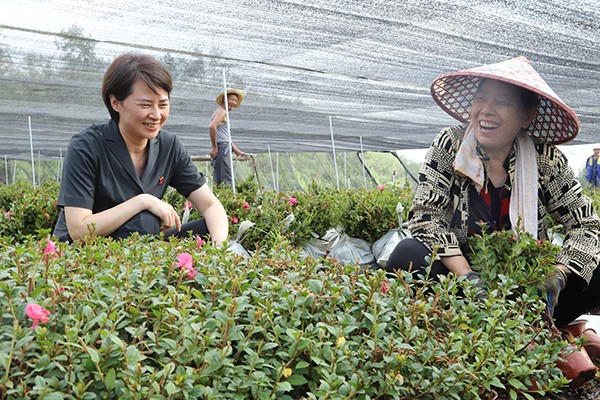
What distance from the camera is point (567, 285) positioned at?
2555 mm

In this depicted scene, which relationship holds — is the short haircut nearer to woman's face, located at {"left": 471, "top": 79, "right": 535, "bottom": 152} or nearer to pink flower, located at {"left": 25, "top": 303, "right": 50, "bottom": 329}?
woman's face, located at {"left": 471, "top": 79, "right": 535, "bottom": 152}

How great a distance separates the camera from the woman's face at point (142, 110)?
112 inches

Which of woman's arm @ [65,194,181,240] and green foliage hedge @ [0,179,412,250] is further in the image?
green foliage hedge @ [0,179,412,250]

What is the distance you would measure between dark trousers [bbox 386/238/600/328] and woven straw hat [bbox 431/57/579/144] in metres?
0.58

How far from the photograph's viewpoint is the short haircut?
9.34 ft

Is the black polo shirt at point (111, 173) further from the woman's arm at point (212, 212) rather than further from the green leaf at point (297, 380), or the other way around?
the green leaf at point (297, 380)

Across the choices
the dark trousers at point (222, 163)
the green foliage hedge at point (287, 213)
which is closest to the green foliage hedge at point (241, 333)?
the green foliage hedge at point (287, 213)

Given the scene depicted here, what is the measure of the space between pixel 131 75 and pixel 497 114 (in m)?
1.53

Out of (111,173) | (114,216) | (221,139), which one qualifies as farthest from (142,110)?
(221,139)

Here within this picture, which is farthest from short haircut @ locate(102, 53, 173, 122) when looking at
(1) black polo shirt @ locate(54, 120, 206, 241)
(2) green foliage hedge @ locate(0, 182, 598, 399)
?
(2) green foliage hedge @ locate(0, 182, 598, 399)

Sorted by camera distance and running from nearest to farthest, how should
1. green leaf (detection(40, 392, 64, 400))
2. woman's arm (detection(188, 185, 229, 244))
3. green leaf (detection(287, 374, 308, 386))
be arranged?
1. green leaf (detection(40, 392, 64, 400))
2. green leaf (detection(287, 374, 308, 386))
3. woman's arm (detection(188, 185, 229, 244))

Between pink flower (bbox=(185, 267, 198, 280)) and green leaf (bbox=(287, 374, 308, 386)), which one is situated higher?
pink flower (bbox=(185, 267, 198, 280))

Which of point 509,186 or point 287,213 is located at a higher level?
point 509,186

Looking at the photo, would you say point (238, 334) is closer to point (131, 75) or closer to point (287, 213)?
point (131, 75)
